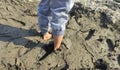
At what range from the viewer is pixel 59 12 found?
2857 mm

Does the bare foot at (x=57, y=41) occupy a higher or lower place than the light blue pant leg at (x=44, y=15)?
lower

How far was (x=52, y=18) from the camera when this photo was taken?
9.71 feet

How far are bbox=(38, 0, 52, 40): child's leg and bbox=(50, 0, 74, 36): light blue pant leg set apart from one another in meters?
0.15

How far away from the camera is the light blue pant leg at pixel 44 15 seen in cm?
306

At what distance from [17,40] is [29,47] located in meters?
0.18

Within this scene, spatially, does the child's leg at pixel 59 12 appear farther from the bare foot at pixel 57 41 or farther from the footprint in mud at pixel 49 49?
the footprint in mud at pixel 49 49

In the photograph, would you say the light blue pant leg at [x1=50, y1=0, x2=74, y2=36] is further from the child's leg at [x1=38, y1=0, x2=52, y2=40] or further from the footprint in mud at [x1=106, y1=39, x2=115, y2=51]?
the footprint in mud at [x1=106, y1=39, x2=115, y2=51]

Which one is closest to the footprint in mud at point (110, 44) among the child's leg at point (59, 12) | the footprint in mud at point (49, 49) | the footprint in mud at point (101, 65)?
the footprint in mud at point (101, 65)

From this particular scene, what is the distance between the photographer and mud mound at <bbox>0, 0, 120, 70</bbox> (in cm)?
311

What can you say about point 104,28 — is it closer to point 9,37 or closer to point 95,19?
point 95,19

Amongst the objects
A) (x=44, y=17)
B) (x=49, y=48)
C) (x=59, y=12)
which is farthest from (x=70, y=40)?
(x=59, y=12)

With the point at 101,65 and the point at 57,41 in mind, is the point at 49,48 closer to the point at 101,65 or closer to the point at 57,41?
the point at 57,41

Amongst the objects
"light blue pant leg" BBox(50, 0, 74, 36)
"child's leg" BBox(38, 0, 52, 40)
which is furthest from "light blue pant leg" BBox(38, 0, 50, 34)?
"light blue pant leg" BBox(50, 0, 74, 36)

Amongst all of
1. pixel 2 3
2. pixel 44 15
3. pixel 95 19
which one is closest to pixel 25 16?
pixel 2 3
